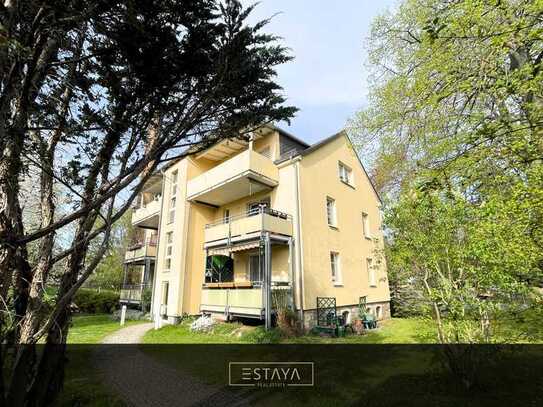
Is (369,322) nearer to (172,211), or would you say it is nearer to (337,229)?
(337,229)

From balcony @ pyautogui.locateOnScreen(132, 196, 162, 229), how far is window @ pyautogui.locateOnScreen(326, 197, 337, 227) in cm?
1274

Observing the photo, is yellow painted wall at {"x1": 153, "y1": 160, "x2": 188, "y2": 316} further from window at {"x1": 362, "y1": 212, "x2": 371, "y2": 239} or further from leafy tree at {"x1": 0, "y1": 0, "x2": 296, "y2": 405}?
window at {"x1": 362, "y1": 212, "x2": 371, "y2": 239}

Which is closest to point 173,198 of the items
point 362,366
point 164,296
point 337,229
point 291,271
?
point 164,296

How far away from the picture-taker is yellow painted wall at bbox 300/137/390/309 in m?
15.1

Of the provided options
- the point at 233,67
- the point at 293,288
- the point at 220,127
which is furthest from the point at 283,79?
the point at 293,288

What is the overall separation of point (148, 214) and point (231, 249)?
11.0m

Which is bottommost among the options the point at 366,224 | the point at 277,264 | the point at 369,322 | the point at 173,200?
the point at 369,322

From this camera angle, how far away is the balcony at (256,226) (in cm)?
1361

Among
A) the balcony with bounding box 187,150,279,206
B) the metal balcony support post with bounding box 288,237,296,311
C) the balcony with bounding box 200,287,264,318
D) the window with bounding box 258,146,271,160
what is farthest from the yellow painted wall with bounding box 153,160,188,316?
the metal balcony support post with bounding box 288,237,296,311

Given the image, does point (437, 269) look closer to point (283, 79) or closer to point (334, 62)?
point (283, 79)

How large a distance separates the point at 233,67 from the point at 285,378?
7.78 meters

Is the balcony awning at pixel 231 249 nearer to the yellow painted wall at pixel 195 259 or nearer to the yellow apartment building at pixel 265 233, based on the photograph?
the yellow apartment building at pixel 265 233

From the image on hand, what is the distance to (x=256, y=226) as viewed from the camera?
13.8 m

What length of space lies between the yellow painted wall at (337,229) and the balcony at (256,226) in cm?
116
